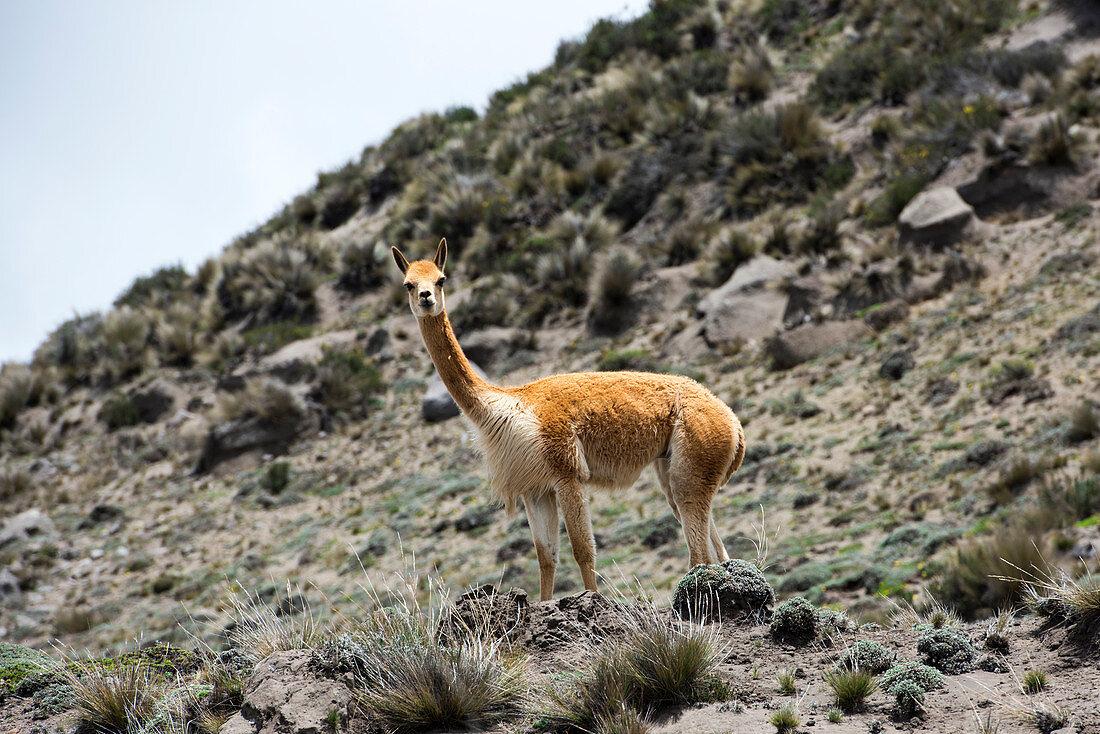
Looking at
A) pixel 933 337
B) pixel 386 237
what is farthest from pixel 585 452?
pixel 386 237

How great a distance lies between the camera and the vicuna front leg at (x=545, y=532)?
16.9 ft

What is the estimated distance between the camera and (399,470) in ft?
51.7

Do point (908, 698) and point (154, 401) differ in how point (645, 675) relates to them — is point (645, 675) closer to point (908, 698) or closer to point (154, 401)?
point (908, 698)

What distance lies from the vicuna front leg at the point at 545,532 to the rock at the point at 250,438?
14486mm

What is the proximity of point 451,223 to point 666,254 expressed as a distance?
8.55 m

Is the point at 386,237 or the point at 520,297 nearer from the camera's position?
the point at 520,297

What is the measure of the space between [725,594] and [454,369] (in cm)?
231

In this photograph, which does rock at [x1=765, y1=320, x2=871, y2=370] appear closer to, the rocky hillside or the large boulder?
the rocky hillside

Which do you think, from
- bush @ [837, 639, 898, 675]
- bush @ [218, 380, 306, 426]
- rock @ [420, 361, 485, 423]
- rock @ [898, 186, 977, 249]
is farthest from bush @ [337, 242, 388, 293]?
bush @ [837, 639, 898, 675]

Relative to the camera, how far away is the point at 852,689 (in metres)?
3.94

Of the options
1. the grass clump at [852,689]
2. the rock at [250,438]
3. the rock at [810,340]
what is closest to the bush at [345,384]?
the rock at [250,438]

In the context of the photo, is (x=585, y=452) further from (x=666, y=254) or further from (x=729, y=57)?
(x=729, y=57)

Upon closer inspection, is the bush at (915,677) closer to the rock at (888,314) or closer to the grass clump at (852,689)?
the grass clump at (852,689)

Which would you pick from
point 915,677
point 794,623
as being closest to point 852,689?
point 915,677
